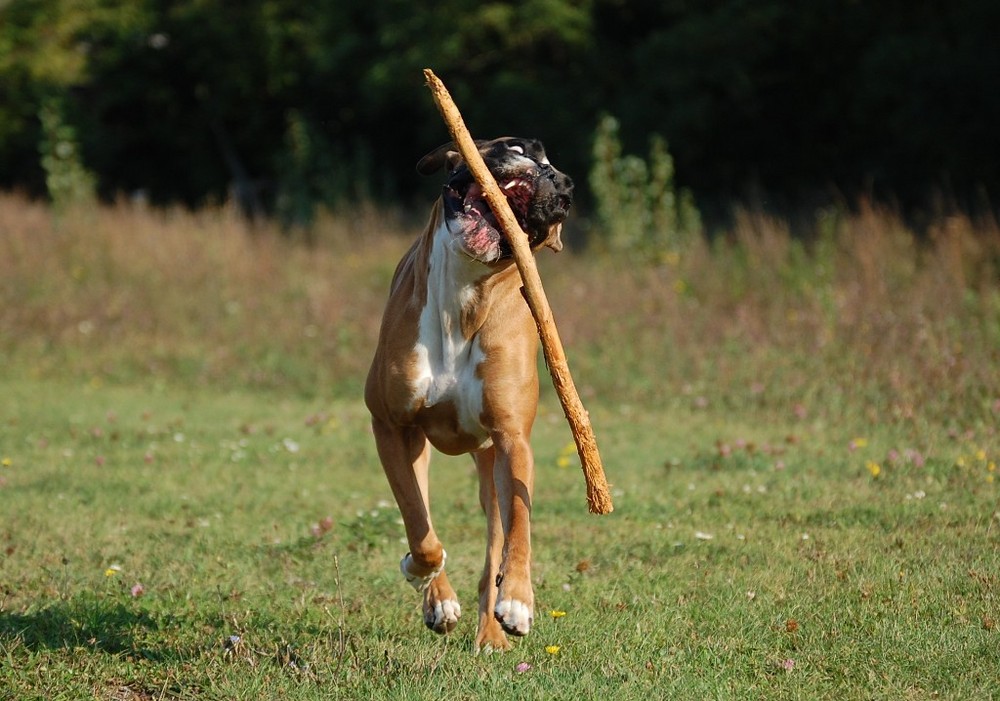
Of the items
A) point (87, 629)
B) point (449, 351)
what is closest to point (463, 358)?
point (449, 351)

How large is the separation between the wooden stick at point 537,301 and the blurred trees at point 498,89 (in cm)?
1199

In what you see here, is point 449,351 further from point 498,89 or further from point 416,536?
point 498,89

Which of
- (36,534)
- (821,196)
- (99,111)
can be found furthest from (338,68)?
(36,534)

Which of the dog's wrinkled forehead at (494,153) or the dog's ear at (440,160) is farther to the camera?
the dog's ear at (440,160)

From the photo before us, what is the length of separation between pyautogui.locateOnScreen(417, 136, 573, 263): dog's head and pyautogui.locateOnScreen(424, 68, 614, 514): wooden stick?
95 millimetres

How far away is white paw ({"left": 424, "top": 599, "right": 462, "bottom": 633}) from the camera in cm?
445

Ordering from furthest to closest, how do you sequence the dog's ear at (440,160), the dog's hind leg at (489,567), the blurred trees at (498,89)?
the blurred trees at (498,89), the dog's ear at (440,160), the dog's hind leg at (489,567)

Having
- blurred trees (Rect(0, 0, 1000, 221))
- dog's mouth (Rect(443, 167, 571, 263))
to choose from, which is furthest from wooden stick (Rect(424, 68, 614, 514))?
blurred trees (Rect(0, 0, 1000, 221))

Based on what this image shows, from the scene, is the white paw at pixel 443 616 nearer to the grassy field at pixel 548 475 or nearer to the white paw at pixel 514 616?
the grassy field at pixel 548 475

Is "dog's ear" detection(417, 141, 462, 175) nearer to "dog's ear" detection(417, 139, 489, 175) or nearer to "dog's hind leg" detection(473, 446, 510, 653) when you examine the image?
"dog's ear" detection(417, 139, 489, 175)

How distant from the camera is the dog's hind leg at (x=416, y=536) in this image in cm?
438

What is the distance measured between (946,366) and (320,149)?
13340 mm

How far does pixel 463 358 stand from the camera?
4438 millimetres

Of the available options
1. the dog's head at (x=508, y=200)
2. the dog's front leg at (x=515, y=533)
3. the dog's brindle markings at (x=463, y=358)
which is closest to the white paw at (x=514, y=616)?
the dog's front leg at (x=515, y=533)
